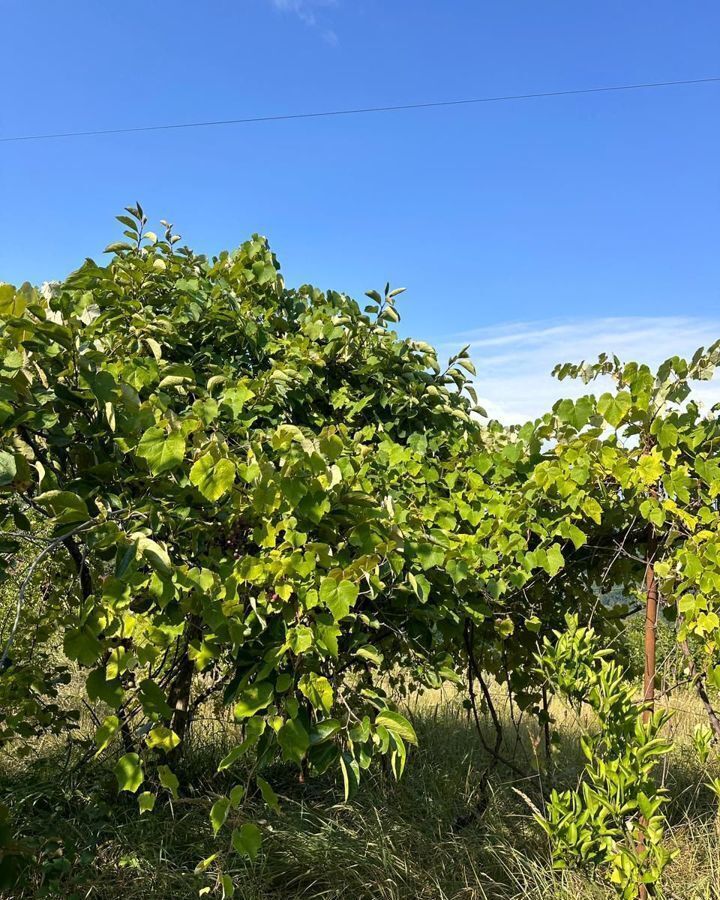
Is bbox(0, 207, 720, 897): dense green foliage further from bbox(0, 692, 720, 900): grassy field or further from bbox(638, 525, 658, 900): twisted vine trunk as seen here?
bbox(0, 692, 720, 900): grassy field

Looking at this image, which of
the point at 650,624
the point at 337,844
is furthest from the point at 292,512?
the point at 337,844

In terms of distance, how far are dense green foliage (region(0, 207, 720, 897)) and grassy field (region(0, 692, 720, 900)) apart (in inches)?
9.4

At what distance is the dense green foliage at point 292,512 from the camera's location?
1.67 meters

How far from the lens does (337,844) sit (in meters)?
2.85

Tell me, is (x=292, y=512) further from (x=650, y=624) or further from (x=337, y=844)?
(x=337, y=844)

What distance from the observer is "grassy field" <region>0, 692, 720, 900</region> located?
2.55m

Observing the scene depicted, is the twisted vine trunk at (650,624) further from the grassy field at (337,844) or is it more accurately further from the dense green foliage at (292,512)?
the grassy field at (337,844)

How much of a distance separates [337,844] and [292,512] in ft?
5.82

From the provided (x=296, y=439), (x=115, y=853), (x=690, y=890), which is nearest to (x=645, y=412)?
(x=296, y=439)

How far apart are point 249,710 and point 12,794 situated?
2.04m

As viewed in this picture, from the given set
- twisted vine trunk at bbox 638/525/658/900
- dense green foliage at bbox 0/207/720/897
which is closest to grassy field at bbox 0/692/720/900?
dense green foliage at bbox 0/207/720/897

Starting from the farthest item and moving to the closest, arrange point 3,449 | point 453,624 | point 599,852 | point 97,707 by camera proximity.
Result: point 97,707 < point 453,624 < point 599,852 < point 3,449

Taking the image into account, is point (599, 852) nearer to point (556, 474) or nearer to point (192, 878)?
point (556, 474)

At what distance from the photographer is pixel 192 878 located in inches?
103
